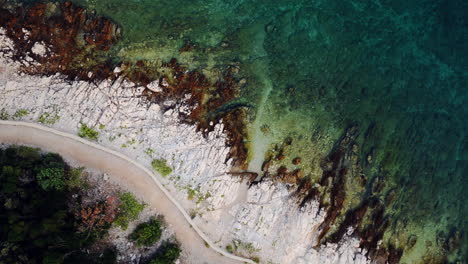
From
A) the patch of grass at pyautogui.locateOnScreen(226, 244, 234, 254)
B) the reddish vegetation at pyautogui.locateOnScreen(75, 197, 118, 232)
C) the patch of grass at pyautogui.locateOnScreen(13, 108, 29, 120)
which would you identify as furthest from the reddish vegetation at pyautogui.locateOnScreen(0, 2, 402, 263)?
the reddish vegetation at pyautogui.locateOnScreen(75, 197, 118, 232)

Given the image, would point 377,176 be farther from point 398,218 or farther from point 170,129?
point 170,129

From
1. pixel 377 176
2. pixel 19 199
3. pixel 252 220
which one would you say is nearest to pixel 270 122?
pixel 252 220

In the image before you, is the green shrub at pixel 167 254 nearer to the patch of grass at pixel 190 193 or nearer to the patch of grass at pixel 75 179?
the patch of grass at pixel 190 193

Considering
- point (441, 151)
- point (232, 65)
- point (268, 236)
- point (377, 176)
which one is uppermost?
point (232, 65)

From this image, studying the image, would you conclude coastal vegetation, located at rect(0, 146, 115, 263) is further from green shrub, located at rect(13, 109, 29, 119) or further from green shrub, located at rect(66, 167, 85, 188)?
green shrub, located at rect(13, 109, 29, 119)

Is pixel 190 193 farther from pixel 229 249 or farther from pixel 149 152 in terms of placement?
pixel 229 249

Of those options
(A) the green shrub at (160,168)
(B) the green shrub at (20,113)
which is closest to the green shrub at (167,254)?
(A) the green shrub at (160,168)

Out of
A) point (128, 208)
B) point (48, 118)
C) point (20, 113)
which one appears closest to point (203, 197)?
point (128, 208)
